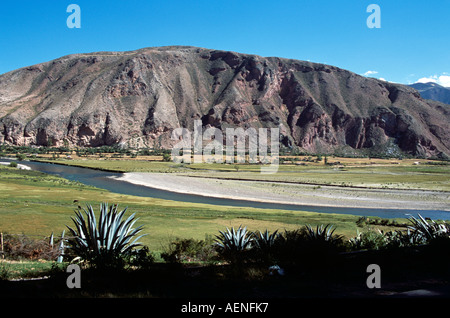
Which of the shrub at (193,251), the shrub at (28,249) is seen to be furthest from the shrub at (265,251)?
the shrub at (28,249)

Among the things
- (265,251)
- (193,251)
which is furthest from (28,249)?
(265,251)

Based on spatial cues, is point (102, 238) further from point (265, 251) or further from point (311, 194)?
point (311, 194)

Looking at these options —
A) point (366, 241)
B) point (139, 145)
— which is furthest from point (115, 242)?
point (139, 145)
